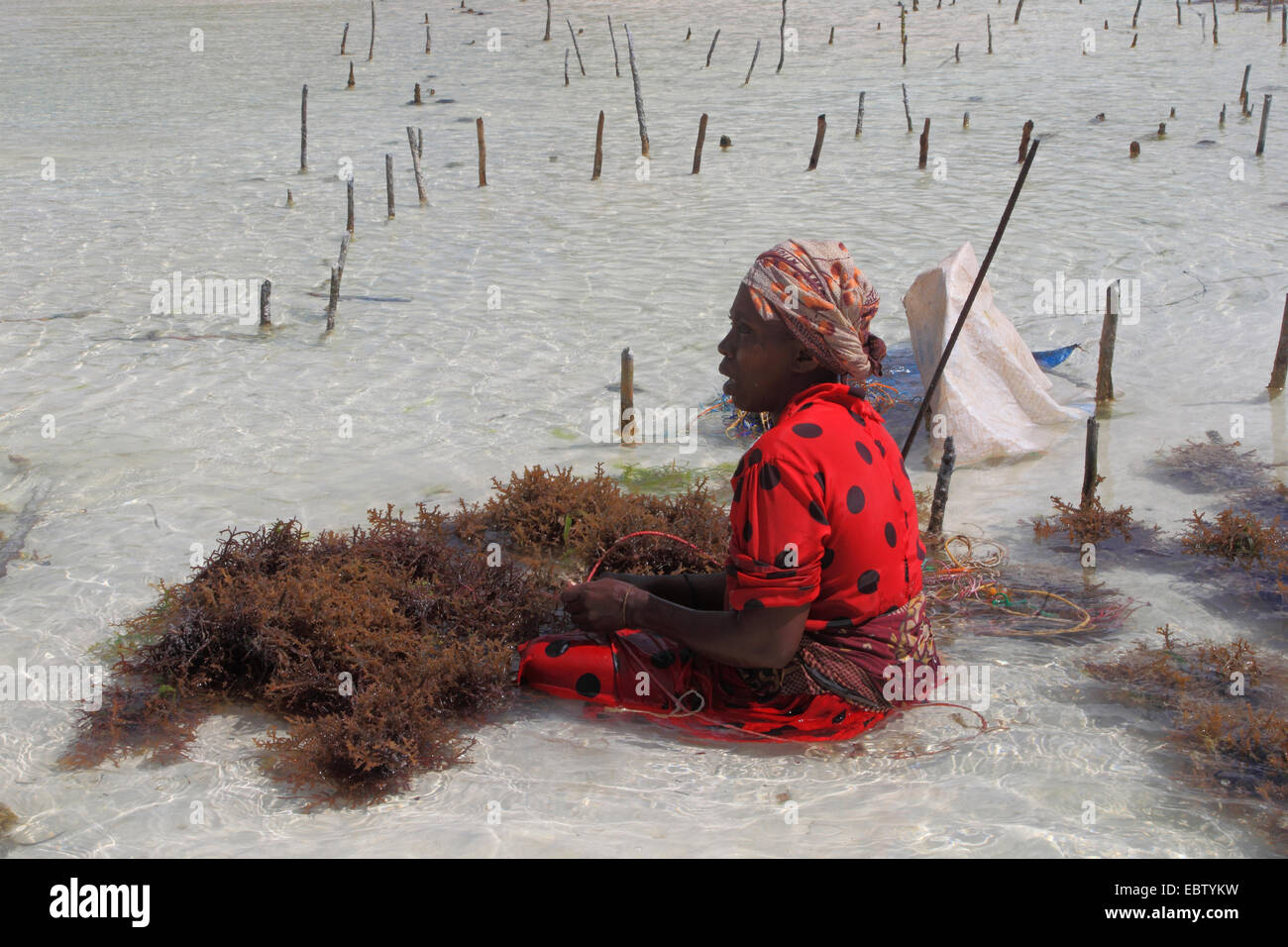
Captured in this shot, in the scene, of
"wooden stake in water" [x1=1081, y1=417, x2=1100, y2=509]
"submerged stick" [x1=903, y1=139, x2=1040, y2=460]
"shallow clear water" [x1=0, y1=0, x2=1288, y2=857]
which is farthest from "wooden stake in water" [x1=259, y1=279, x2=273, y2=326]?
"wooden stake in water" [x1=1081, y1=417, x2=1100, y2=509]

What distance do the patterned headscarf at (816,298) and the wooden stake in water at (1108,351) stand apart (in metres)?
4.03

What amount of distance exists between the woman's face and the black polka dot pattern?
0.36 m

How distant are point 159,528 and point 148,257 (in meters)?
6.22

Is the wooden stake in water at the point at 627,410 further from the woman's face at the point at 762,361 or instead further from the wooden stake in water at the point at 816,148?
the wooden stake in water at the point at 816,148

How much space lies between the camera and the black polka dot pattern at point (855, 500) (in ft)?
9.72

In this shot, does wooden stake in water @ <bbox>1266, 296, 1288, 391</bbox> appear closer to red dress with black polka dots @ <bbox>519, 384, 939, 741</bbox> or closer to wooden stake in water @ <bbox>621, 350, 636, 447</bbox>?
wooden stake in water @ <bbox>621, 350, 636, 447</bbox>

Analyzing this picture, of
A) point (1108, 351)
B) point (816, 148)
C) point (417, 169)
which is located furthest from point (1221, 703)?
point (816, 148)

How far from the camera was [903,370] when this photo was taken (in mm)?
7672

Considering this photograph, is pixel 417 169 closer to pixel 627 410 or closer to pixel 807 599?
pixel 627 410

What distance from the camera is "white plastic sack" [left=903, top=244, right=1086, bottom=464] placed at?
20.6 feet

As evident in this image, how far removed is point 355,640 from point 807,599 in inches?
67.9

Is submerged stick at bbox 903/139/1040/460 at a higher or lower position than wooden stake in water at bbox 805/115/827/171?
lower

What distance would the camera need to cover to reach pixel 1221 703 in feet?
12.0
